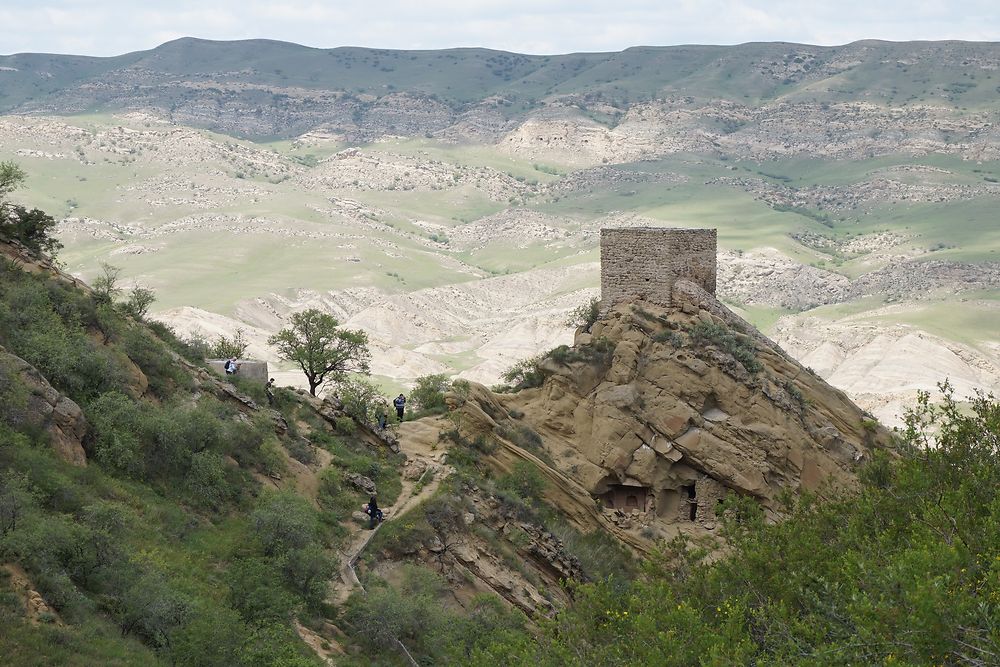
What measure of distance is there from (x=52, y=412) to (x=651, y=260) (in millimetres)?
20484

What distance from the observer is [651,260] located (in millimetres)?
37219

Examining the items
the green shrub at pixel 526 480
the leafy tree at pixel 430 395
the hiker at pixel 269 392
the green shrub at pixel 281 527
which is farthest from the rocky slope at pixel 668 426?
the green shrub at pixel 281 527

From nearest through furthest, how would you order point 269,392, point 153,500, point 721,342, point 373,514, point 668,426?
point 153,500 → point 373,514 → point 269,392 → point 668,426 → point 721,342

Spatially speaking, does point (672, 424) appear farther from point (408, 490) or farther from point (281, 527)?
point (281, 527)

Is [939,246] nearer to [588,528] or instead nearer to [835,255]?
[835,255]

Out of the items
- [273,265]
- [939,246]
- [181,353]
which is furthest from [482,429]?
[939,246]

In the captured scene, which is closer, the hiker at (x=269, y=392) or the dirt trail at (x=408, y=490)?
the dirt trail at (x=408, y=490)

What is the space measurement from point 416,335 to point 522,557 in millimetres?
105752

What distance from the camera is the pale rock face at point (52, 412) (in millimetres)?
21688

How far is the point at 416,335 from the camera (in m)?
135

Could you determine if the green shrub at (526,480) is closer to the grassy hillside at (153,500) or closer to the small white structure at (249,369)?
the grassy hillside at (153,500)

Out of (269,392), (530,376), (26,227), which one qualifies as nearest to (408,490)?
(269,392)

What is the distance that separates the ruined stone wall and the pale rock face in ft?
62.5

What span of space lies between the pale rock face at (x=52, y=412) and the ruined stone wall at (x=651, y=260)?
1906 cm
